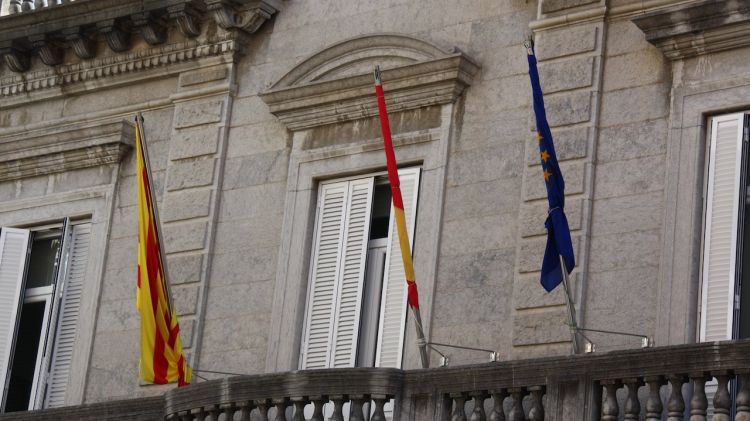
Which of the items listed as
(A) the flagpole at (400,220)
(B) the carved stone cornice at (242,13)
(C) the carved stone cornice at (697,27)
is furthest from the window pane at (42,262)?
(C) the carved stone cornice at (697,27)

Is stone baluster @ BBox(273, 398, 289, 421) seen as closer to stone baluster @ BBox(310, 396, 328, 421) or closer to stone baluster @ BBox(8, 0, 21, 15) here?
stone baluster @ BBox(310, 396, 328, 421)

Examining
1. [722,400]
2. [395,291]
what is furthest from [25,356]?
[722,400]

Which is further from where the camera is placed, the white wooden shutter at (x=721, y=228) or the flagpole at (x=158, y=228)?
A: the flagpole at (x=158, y=228)

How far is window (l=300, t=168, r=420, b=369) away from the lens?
63.3 feet

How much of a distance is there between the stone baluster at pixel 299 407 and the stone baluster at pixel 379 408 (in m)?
0.68

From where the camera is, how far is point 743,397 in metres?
15.2

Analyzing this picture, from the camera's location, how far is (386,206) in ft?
65.2

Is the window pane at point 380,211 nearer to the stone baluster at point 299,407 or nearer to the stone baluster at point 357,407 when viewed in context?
the stone baluster at point 299,407

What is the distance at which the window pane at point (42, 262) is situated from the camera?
22.1 meters

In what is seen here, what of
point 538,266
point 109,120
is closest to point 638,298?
point 538,266

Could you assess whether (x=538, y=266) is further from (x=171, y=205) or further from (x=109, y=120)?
(x=109, y=120)

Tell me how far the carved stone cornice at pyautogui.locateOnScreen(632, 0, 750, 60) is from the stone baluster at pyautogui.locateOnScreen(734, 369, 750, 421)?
12.3 ft

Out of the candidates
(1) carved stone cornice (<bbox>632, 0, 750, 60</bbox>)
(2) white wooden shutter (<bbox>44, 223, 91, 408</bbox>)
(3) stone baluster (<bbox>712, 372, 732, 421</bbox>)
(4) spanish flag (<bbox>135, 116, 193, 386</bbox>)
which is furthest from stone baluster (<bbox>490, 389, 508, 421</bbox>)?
(2) white wooden shutter (<bbox>44, 223, 91, 408</bbox>)

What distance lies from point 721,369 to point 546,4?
5161 mm
